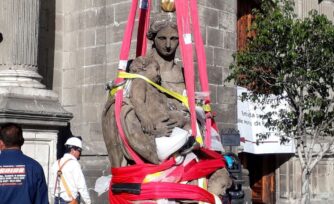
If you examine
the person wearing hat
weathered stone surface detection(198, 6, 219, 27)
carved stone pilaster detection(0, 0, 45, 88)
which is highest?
weathered stone surface detection(198, 6, 219, 27)

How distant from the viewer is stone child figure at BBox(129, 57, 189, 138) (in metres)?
4.69

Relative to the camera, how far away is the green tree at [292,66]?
11.6 meters

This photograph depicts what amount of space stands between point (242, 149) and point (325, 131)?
248 centimetres

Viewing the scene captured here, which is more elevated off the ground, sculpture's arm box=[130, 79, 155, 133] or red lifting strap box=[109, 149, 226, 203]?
sculpture's arm box=[130, 79, 155, 133]

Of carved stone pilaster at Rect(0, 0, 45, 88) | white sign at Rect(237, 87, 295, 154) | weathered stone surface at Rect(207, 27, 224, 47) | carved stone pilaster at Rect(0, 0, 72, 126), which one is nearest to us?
carved stone pilaster at Rect(0, 0, 72, 126)

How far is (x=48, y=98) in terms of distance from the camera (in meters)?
11.6

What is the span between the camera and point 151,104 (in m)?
4.81

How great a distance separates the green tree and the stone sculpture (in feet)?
21.9

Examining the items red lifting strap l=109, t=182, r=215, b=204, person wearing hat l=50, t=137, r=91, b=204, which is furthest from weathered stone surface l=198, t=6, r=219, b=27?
red lifting strap l=109, t=182, r=215, b=204

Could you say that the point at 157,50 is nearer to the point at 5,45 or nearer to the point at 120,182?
the point at 120,182

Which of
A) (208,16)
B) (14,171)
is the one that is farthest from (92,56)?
(14,171)

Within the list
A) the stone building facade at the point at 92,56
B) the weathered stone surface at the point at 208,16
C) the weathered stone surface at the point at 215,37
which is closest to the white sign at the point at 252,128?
the stone building facade at the point at 92,56

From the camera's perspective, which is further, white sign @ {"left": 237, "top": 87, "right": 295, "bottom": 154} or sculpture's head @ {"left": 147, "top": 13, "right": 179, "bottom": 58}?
white sign @ {"left": 237, "top": 87, "right": 295, "bottom": 154}

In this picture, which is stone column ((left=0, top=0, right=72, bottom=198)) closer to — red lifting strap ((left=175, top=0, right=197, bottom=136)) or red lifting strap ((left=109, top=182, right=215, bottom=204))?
red lifting strap ((left=175, top=0, right=197, bottom=136))
